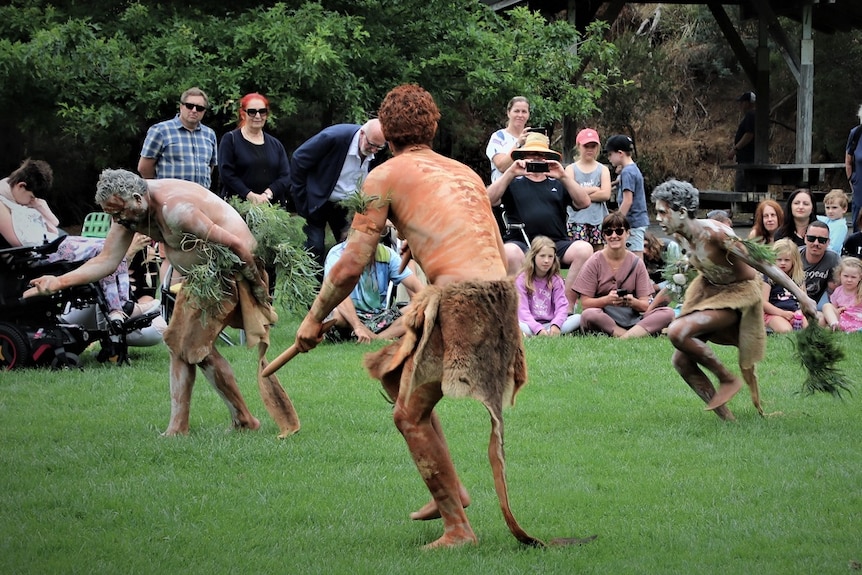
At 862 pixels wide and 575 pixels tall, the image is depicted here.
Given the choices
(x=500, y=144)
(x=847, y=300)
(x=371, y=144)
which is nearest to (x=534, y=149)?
(x=500, y=144)

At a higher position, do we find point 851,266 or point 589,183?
point 589,183

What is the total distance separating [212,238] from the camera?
23.7 feet

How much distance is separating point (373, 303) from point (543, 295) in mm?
1643

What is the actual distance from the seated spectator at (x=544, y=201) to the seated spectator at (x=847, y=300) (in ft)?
7.73

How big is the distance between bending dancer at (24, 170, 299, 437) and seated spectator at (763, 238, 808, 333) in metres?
5.12

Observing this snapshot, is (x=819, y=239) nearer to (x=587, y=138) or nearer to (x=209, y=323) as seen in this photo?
(x=587, y=138)

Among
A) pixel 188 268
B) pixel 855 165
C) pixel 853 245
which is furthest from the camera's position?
pixel 855 165

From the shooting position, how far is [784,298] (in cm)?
1145

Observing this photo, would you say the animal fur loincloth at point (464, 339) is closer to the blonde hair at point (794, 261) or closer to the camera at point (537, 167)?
the blonde hair at point (794, 261)

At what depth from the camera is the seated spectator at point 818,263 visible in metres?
11.2

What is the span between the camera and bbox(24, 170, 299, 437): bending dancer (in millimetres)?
7199

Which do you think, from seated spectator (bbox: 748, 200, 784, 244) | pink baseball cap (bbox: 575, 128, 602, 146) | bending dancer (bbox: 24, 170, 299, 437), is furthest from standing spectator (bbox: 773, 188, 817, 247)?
bending dancer (bbox: 24, 170, 299, 437)

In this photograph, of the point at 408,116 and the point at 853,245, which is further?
the point at 853,245

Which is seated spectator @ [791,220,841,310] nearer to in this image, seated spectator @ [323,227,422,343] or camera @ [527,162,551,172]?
camera @ [527,162,551,172]
